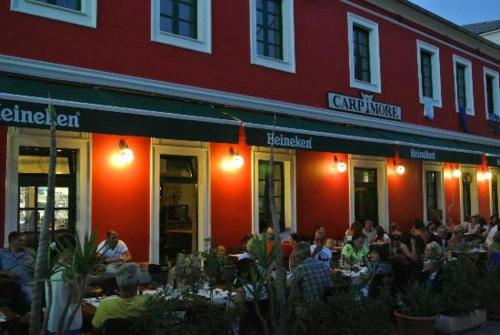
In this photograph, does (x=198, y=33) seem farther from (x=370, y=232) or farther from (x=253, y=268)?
(x=253, y=268)

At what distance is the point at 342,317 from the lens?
4.87 metres

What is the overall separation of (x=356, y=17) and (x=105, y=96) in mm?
7699

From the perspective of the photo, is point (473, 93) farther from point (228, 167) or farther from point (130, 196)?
point (130, 196)

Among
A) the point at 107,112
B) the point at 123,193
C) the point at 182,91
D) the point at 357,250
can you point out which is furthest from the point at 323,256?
the point at 107,112

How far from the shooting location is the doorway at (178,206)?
9.36m

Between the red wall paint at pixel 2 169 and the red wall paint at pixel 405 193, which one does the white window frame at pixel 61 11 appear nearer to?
the red wall paint at pixel 2 169

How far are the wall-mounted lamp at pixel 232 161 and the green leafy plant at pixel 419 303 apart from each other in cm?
461

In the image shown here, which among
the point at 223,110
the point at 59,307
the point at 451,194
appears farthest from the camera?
the point at 451,194

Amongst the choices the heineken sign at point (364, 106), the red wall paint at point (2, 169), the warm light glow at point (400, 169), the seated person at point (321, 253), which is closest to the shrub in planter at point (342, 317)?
the seated person at point (321, 253)

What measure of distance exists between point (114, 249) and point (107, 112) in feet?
7.61

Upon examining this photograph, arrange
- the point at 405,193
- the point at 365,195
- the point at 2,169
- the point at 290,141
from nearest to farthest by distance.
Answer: the point at 2,169
the point at 290,141
the point at 365,195
the point at 405,193

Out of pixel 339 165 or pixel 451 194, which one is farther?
pixel 451 194

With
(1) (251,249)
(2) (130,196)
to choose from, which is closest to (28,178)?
(2) (130,196)

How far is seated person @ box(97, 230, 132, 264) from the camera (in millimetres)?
7844
